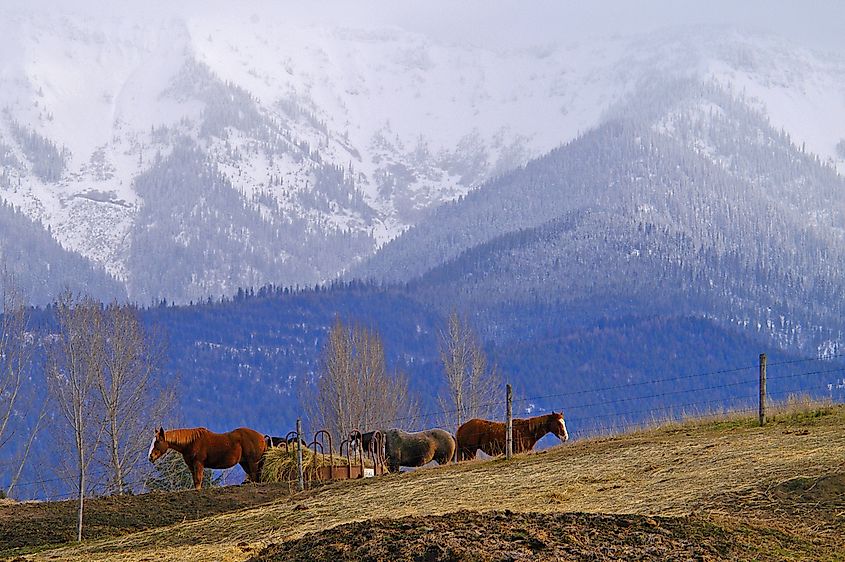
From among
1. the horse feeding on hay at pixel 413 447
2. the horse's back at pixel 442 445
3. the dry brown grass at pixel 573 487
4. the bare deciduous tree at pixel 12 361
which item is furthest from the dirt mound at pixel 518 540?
the bare deciduous tree at pixel 12 361

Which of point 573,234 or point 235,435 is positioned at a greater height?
point 573,234

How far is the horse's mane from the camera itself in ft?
113

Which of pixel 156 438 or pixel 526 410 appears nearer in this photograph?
pixel 156 438

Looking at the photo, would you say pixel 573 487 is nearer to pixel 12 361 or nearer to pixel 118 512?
pixel 118 512

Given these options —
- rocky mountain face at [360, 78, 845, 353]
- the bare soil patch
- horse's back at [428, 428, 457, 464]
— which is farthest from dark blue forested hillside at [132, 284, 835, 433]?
the bare soil patch

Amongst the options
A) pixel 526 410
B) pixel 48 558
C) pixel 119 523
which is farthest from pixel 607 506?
pixel 526 410

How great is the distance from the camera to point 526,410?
113812 millimetres

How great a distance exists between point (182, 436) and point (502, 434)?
367 inches

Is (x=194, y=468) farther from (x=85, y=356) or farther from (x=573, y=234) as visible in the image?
(x=573, y=234)

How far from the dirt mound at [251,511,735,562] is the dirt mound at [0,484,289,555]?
11038mm

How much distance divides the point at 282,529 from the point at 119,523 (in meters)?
6.10

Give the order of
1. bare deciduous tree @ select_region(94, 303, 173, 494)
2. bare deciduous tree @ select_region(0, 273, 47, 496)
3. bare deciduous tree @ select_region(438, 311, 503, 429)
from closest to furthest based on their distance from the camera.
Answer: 1. bare deciduous tree @ select_region(0, 273, 47, 496)
2. bare deciduous tree @ select_region(94, 303, 173, 494)
3. bare deciduous tree @ select_region(438, 311, 503, 429)

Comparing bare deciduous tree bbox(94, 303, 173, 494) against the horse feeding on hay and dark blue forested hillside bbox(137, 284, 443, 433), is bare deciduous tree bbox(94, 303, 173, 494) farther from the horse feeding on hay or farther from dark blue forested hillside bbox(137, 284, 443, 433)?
dark blue forested hillside bbox(137, 284, 443, 433)

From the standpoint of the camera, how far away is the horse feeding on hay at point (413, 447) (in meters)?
36.2
